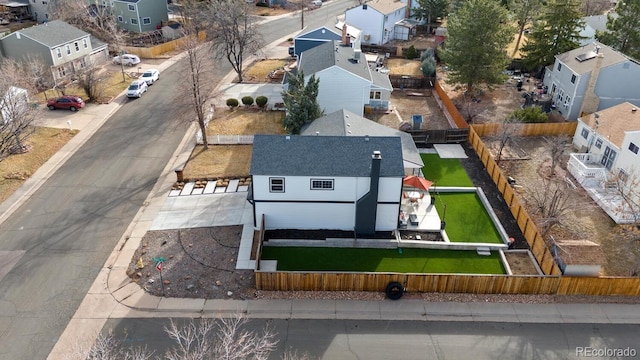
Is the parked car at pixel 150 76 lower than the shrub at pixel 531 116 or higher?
lower

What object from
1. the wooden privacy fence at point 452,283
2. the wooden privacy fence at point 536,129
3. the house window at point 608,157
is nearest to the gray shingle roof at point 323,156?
the wooden privacy fence at point 452,283

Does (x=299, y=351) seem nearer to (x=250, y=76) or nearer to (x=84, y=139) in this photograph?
(x=84, y=139)

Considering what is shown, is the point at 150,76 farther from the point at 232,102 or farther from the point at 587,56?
the point at 587,56

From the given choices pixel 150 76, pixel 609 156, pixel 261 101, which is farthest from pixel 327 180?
pixel 150 76

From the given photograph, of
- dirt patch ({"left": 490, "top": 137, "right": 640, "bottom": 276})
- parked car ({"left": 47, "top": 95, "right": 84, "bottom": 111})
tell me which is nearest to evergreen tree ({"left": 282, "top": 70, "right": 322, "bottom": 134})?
dirt patch ({"left": 490, "top": 137, "right": 640, "bottom": 276})

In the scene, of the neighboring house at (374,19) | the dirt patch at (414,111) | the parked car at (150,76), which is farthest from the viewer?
the neighboring house at (374,19)

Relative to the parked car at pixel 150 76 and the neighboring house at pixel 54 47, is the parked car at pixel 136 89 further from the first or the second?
the neighboring house at pixel 54 47

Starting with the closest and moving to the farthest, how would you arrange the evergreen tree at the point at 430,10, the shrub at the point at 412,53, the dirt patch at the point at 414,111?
the dirt patch at the point at 414,111, the shrub at the point at 412,53, the evergreen tree at the point at 430,10
